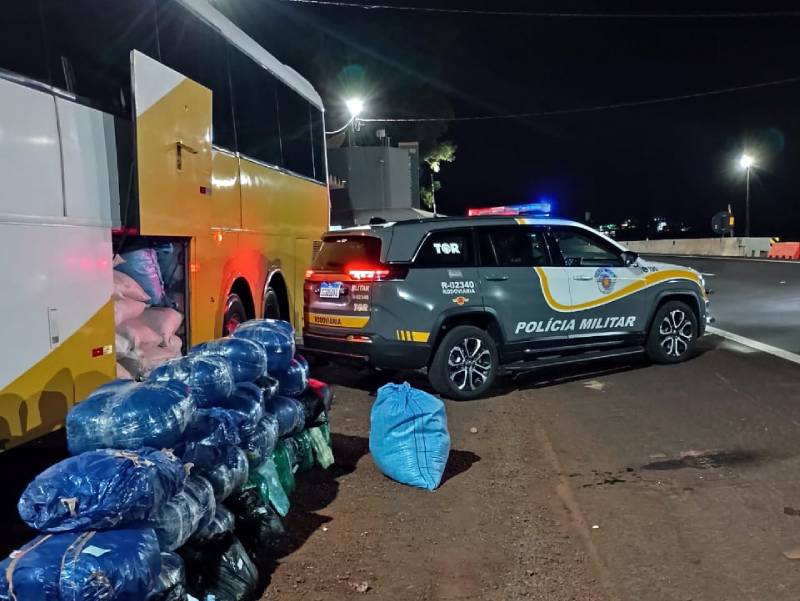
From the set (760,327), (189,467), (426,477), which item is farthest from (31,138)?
(760,327)

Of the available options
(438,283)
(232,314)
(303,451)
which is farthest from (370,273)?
(303,451)

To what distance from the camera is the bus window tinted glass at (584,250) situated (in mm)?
9195

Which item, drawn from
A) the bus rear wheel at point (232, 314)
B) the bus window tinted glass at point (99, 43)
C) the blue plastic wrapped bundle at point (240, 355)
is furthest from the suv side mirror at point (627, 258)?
the bus window tinted glass at point (99, 43)

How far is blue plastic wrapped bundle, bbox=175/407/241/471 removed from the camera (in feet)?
12.9

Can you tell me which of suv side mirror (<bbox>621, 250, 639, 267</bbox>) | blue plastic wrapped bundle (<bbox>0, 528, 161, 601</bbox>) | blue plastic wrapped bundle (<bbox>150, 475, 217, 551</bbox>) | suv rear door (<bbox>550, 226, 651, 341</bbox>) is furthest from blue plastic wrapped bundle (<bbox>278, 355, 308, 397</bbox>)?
suv side mirror (<bbox>621, 250, 639, 267</bbox>)

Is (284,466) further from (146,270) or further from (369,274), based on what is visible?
(369,274)

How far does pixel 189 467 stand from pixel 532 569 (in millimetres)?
1972

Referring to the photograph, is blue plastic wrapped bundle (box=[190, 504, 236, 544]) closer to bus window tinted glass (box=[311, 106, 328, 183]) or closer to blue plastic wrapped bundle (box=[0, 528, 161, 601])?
blue plastic wrapped bundle (box=[0, 528, 161, 601])

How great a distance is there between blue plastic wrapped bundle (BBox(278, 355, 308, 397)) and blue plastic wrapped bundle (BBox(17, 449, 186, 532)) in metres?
2.42

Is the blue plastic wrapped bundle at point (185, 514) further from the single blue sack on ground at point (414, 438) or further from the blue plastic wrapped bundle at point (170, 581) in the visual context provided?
the single blue sack on ground at point (414, 438)

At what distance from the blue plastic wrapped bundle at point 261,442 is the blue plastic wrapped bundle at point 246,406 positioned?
0.12 ft

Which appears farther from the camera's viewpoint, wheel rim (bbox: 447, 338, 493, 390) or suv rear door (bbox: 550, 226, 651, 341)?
suv rear door (bbox: 550, 226, 651, 341)

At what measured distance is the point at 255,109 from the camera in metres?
8.97

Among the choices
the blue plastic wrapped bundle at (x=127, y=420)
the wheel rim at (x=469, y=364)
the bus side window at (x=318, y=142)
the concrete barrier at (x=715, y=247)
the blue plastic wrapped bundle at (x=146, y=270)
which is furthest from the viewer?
the concrete barrier at (x=715, y=247)
